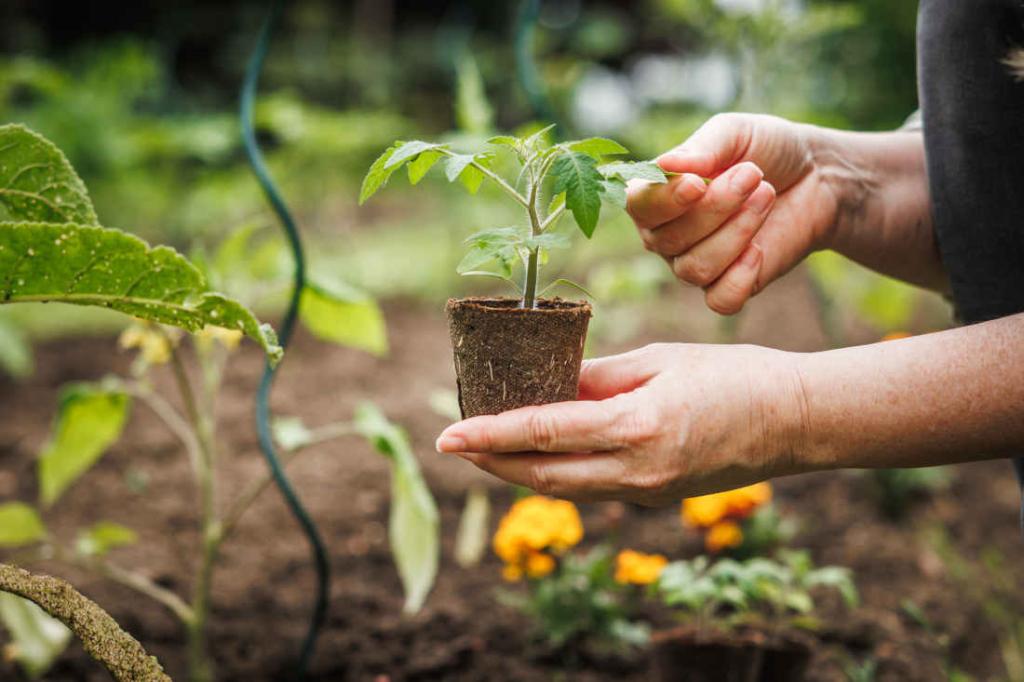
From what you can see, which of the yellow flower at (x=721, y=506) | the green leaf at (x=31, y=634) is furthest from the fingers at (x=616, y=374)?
the green leaf at (x=31, y=634)

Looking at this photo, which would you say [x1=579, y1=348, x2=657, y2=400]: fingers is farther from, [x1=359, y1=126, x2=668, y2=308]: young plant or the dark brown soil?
the dark brown soil

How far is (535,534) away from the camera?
5.63 feet

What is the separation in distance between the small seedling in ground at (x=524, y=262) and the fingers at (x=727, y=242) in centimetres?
23

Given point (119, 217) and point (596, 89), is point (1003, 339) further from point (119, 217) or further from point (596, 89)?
point (596, 89)

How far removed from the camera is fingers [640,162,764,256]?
105 centimetres

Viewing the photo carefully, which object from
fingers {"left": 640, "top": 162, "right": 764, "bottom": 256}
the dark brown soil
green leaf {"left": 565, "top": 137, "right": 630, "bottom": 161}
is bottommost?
the dark brown soil

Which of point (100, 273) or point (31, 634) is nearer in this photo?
point (100, 273)

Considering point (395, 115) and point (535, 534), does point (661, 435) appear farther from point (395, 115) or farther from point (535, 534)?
point (395, 115)

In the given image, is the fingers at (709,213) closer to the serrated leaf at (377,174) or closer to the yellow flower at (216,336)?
the serrated leaf at (377,174)

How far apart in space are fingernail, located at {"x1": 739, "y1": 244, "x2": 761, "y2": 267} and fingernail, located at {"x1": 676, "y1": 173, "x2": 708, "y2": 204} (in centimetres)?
18

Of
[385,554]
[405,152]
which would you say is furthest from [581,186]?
[385,554]

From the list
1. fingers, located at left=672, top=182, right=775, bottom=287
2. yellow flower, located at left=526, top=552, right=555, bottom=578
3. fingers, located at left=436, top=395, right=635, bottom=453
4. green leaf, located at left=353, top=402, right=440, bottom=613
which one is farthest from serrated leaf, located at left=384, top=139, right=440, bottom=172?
yellow flower, located at left=526, top=552, right=555, bottom=578

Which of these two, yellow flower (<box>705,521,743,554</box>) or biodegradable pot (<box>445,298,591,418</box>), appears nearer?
biodegradable pot (<box>445,298,591,418</box>)

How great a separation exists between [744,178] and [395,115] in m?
4.60
